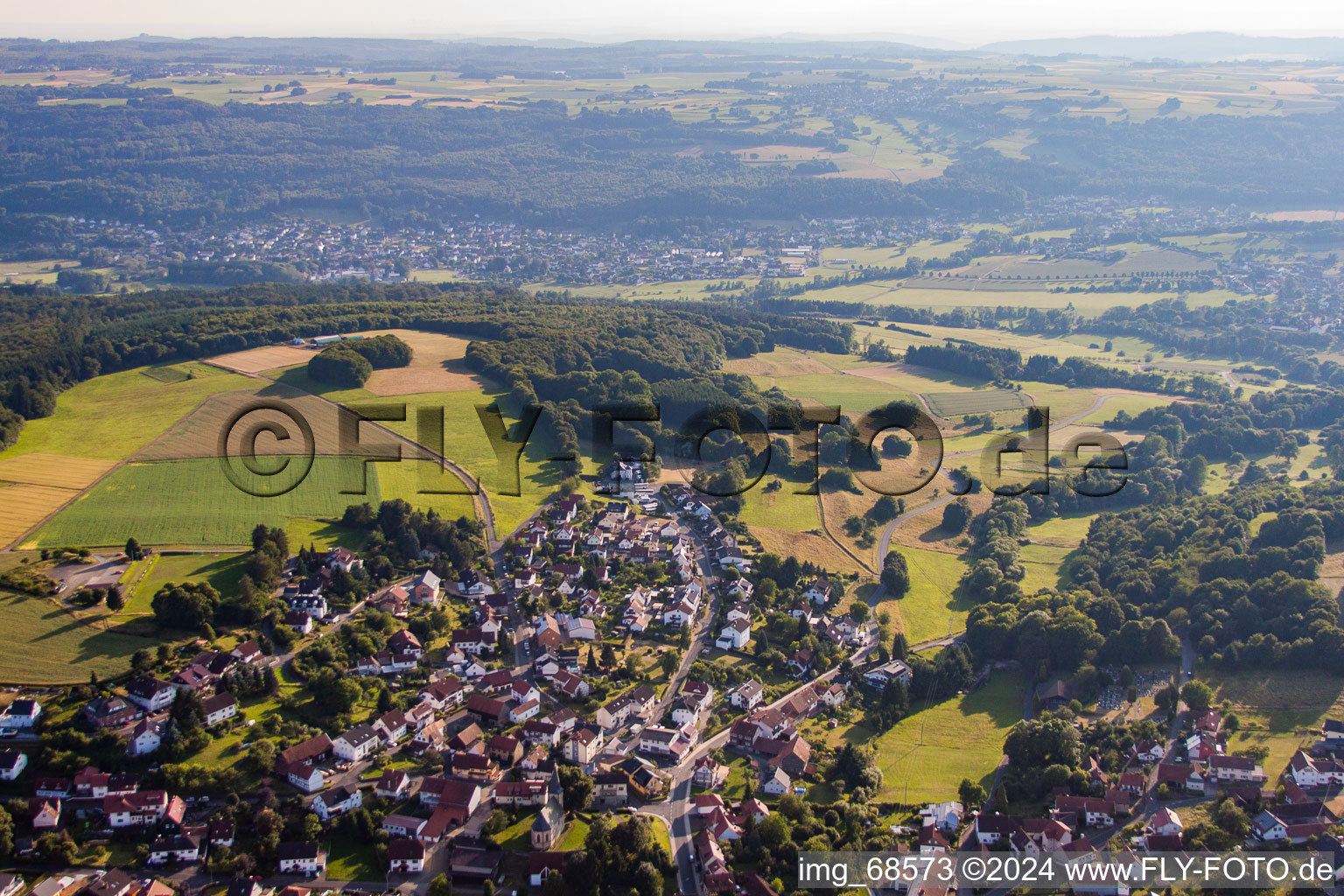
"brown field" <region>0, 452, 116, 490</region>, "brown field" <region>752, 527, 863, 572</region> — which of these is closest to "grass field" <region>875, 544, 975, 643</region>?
"brown field" <region>752, 527, 863, 572</region>

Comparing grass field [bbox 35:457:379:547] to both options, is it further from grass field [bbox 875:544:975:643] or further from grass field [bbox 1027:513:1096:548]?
grass field [bbox 1027:513:1096:548]

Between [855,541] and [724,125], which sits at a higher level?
[724,125]

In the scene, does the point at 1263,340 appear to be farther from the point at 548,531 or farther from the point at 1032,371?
the point at 548,531

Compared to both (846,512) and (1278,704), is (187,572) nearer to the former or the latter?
(846,512)

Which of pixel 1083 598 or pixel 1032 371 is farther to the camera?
pixel 1032 371

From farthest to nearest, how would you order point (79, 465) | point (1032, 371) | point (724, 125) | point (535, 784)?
1. point (724, 125)
2. point (1032, 371)
3. point (79, 465)
4. point (535, 784)

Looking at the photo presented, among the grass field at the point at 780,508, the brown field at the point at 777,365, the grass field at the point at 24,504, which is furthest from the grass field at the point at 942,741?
the brown field at the point at 777,365

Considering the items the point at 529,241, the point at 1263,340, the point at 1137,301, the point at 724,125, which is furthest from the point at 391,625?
the point at 724,125
